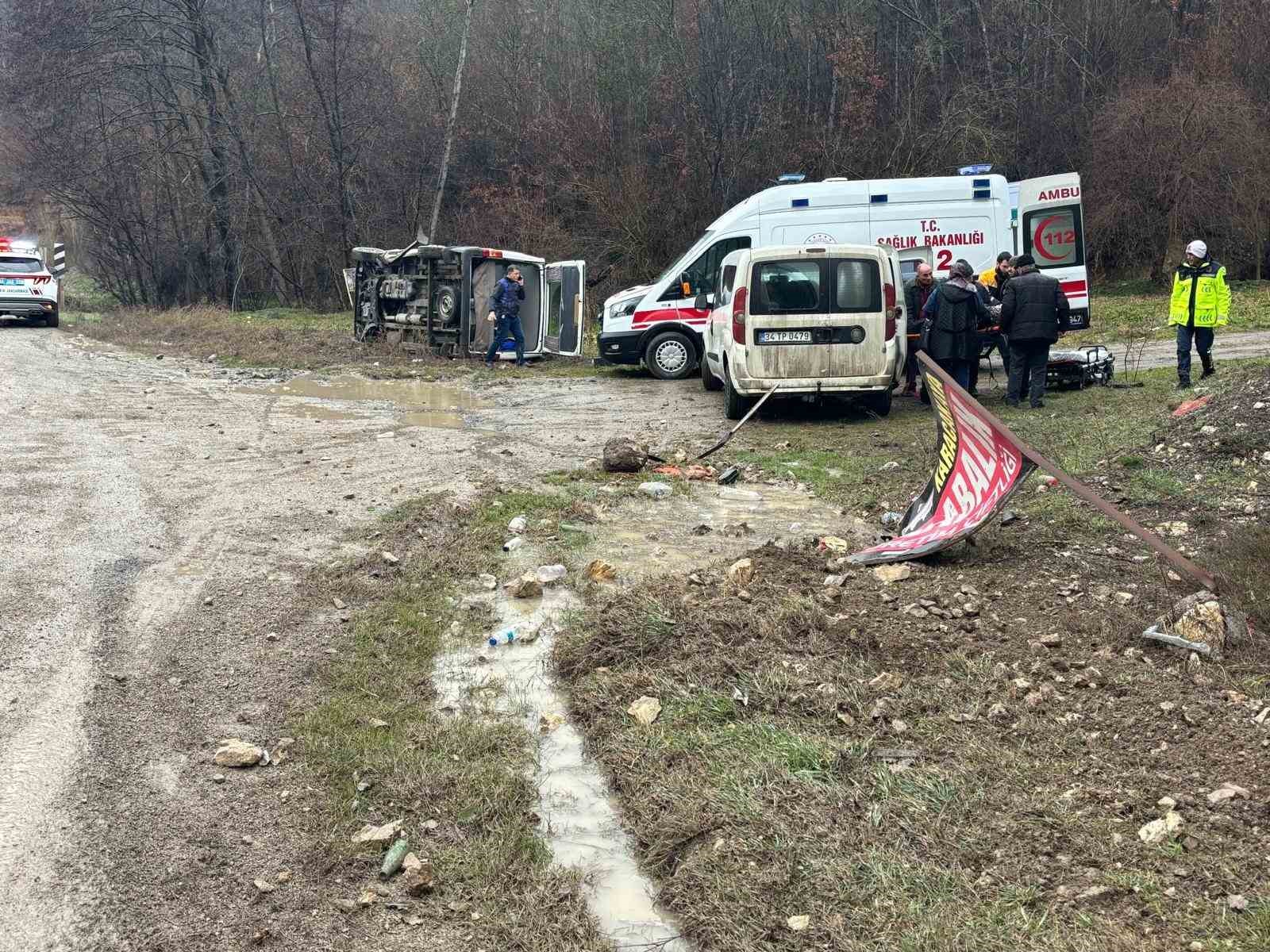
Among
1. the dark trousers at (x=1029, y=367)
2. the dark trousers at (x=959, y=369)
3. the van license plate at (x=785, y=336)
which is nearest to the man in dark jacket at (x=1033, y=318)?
the dark trousers at (x=1029, y=367)

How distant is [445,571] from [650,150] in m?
28.2

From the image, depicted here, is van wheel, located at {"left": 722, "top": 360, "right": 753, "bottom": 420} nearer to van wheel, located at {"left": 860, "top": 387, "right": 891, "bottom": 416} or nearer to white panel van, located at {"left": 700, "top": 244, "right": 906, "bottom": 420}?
white panel van, located at {"left": 700, "top": 244, "right": 906, "bottom": 420}

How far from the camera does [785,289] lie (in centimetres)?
1269

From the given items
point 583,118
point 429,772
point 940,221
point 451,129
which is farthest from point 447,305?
point 429,772

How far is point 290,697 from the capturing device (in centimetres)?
533

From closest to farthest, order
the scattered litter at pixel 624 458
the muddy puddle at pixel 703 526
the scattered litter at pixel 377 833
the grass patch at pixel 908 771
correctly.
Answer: the grass patch at pixel 908 771 < the scattered litter at pixel 377 833 < the muddy puddle at pixel 703 526 < the scattered litter at pixel 624 458

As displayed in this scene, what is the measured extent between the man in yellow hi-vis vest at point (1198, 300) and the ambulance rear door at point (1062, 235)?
333cm

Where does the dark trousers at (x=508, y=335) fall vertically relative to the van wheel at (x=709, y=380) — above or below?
above

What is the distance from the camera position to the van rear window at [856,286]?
12.6m

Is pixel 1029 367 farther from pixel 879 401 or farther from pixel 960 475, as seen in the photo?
pixel 960 475

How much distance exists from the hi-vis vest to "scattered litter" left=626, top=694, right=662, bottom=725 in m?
9.37

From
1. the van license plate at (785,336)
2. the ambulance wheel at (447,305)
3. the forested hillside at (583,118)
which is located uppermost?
the forested hillside at (583,118)

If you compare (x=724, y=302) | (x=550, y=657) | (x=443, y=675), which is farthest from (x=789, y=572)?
(x=724, y=302)

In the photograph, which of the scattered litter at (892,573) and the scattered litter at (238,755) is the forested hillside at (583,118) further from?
the scattered litter at (238,755)
